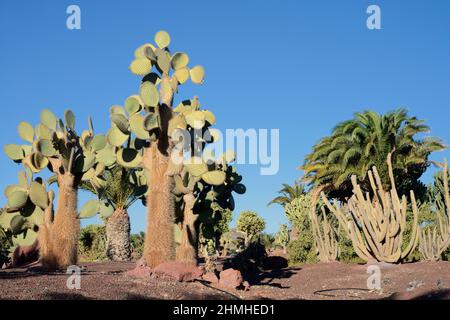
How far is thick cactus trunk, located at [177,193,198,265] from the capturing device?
1420 cm

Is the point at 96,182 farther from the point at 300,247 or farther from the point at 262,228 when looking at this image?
the point at 262,228

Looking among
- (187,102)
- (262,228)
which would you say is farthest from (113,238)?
(262,228)

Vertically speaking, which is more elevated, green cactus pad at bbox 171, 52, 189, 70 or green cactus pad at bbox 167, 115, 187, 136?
green cactus pad at bbox 171, 52, 189, 70

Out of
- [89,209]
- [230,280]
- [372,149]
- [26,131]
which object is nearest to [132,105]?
[89,209]

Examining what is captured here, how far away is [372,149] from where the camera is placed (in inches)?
1096

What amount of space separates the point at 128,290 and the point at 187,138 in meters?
4.58

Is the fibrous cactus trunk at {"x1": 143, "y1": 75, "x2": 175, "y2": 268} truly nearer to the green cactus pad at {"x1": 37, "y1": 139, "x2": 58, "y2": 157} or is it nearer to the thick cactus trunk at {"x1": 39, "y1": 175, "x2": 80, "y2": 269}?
the thick cactus trunk at {"x1": 39, "y1": 175, "x2": 80, "y2": 269}

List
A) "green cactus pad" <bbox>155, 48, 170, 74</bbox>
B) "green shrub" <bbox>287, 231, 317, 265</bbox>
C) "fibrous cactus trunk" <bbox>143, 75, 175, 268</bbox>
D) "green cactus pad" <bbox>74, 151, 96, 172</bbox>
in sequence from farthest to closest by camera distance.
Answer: "green shrub" <bbox>287, 231, 317, 265</bbox>
"green cactus pad" <bbox>74, 151, 96, 172</bbox>
"green cactus pad" <bbox>155, 48, 170, 74</bbox>
"fibrous cactus trunk" <bbox>143, 75, 175, 268</bbox>

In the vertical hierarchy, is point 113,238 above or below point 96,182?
below

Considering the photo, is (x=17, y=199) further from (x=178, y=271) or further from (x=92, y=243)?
(x=92, y=243)

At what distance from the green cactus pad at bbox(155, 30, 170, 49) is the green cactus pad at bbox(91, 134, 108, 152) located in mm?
2527

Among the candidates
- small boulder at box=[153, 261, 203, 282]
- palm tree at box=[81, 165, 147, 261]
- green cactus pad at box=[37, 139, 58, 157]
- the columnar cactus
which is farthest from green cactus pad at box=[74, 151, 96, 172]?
palm tree at box=[81, 165, 147, 261]
